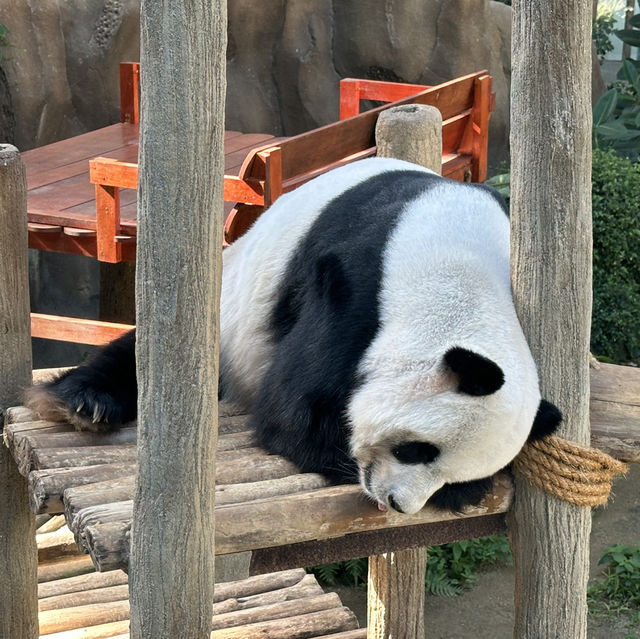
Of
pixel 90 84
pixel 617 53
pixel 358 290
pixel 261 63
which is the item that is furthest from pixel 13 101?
pixel 617 53

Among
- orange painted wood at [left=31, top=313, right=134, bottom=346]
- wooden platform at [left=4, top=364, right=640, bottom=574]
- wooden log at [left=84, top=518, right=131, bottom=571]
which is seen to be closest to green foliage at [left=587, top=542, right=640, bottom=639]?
orange painted wood at [left=31, top=313, right=134, bottom=346]

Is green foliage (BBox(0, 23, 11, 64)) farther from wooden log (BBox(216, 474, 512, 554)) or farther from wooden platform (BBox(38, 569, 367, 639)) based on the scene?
wooden log (BBox(216, 474, 512, 554))

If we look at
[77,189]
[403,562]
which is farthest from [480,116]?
[403,562]

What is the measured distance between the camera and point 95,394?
256 centimetres

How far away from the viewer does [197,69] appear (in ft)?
5.50

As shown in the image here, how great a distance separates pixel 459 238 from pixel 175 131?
2.73 ft

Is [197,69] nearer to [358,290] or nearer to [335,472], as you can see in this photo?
[358,290]

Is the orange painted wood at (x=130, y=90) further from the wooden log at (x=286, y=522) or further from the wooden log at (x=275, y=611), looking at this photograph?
the wooden log at (x=286, y=522)

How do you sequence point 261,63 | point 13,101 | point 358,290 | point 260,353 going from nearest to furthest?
point 358,290
point 260,353
point 13,101
point 261,63

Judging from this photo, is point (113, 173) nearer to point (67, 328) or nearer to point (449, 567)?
point (67, 328)

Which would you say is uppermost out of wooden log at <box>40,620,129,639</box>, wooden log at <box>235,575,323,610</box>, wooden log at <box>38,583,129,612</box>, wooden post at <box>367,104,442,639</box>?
wooden post at <box>367,104,442,639</box>

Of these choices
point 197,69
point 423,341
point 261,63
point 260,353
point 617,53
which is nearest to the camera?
point 197,69

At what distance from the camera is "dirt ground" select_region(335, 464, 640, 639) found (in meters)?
5.15

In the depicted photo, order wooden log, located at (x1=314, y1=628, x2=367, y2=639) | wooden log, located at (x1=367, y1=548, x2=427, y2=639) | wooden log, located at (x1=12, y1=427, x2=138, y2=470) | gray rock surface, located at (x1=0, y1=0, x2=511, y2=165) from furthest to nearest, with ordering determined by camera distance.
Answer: gray rock surface, located at (x1=0, y1=0, x2=511, y2=165), wooden log, located at (x1=314, y1=628, x2=367, y2=639), wooden log, located at (x1=367, y1=548, x2=427, y2=639), wooden log, located at (x1=12, y1=427, x2=138, y2=470)
